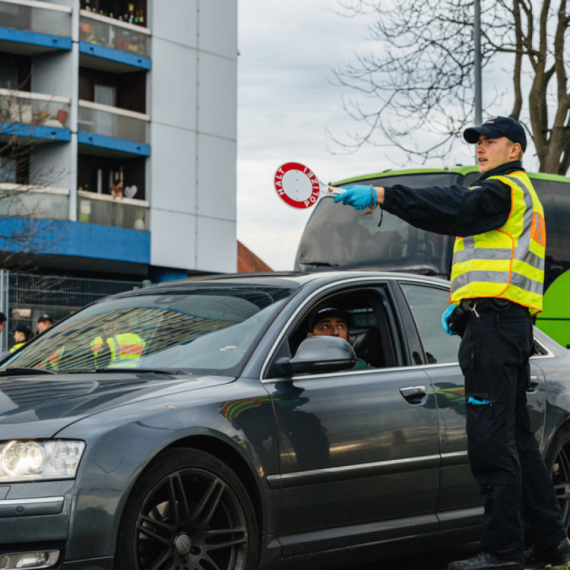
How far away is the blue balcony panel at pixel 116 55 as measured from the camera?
3078 cm

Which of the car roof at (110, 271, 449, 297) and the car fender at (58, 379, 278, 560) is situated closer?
the car fender at (58, 379, 278, 560)

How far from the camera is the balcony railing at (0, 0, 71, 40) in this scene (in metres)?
29.6

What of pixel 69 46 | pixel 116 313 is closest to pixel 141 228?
pixel 69 46

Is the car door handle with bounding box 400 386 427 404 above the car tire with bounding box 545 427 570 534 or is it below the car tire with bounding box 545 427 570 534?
above

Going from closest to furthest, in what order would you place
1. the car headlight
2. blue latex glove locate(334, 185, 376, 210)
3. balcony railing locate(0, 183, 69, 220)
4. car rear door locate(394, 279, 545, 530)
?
the car headlight, blue latex glove locate(334, 185, 376, 210), car rear door locate(394, 279, 545, 530), balcony railing locate(0, 183, 69, 220)

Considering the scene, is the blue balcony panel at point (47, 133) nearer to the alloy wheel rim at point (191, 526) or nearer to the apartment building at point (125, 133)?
the apartment building at point (125, 133)

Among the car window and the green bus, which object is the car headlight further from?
the green bus

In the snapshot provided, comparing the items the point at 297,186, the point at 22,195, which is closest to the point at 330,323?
the point at 297,186

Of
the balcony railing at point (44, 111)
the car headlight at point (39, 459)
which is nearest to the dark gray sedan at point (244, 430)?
the car headlight at point (39, 459)

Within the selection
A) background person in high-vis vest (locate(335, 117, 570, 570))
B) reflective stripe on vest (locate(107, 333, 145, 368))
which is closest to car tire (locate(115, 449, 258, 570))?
reflective stripe on vest (locate(107, 333, 145, 368))

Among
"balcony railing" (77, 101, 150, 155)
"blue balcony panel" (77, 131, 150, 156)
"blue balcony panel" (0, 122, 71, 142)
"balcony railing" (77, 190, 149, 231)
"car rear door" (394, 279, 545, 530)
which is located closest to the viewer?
"car rear door" (394, 279, 545, 530)

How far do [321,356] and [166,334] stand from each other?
2.69 feet

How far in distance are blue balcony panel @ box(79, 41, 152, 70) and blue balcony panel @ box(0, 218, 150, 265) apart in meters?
5.04

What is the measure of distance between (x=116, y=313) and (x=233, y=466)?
1.39 meters
